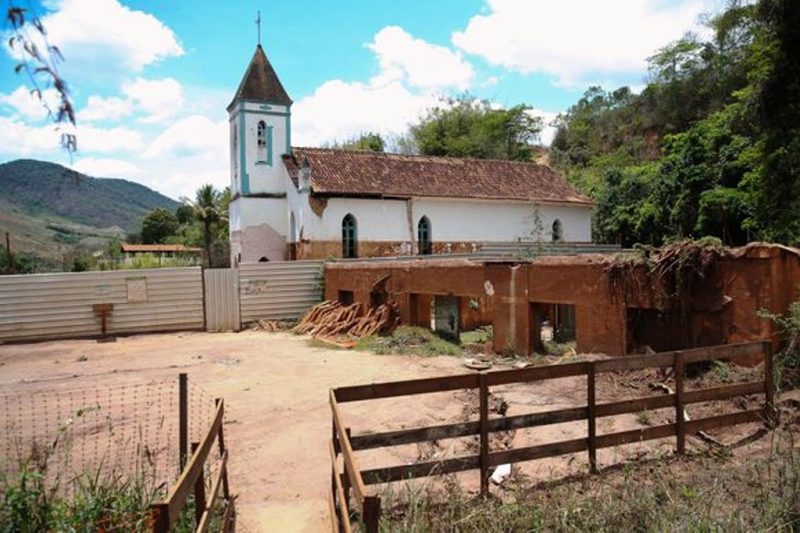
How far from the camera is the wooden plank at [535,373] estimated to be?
18.1 ft

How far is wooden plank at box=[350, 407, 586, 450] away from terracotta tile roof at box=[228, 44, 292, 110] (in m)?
29.1

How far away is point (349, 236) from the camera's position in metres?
28.7

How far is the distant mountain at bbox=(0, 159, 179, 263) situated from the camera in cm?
270

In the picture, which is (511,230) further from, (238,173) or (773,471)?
(773,471)

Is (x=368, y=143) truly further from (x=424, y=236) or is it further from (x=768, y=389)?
(x=768, y=389)

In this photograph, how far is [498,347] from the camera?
12.5 meters

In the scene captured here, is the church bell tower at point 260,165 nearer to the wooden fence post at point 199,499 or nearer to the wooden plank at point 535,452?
the wooden plank at point 535,452

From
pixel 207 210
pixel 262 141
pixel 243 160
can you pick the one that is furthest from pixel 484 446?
pixel 207 210

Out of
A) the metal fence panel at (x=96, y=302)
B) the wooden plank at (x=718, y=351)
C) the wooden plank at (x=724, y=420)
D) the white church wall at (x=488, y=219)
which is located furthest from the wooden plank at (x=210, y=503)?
the white church wall at (x=488, y=219)

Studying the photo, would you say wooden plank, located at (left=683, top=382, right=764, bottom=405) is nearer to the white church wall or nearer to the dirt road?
the dirt road

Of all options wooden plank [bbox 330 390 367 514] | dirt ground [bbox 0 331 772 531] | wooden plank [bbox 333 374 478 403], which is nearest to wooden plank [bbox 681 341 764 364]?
dirt ground [bbox 0 331 772 531]

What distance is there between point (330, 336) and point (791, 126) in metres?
15.0

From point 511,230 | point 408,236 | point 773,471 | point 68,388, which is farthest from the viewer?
point 511,230

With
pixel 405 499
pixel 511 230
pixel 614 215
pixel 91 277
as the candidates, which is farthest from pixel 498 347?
pixel 614 215
